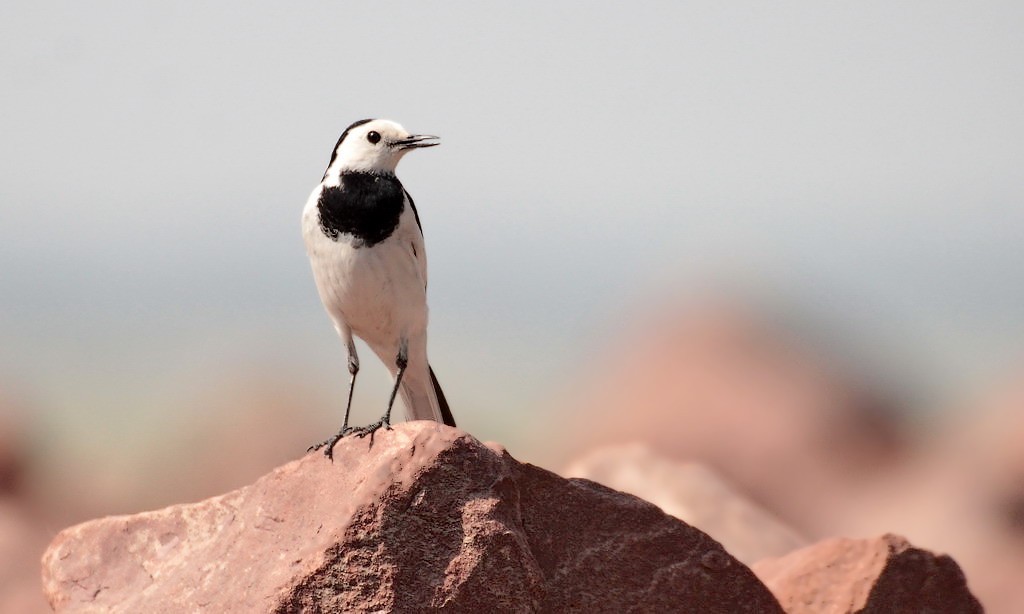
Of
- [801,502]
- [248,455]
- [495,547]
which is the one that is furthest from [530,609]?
[248,455]

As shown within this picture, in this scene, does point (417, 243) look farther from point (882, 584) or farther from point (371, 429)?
point (882, 584)

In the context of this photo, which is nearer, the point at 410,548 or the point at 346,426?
the point at 410,548

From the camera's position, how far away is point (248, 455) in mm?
16141

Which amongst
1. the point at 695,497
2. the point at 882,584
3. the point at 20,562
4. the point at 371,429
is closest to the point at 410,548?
the point at 371,429

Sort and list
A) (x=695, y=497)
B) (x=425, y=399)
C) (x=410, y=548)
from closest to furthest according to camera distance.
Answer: (x=410, y=548) < (x=425, y=399) < (x=695, y=497)

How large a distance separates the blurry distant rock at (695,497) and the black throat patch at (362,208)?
3560mm

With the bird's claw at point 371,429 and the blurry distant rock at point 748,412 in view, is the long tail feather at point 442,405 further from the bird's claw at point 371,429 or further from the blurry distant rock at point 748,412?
the blurry distant rock at point 748,412

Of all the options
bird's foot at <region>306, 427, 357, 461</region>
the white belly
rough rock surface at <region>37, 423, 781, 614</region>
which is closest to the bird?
the white belly

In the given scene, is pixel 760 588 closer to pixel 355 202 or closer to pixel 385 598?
pixel 385 598

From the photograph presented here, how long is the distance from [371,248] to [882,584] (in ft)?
10.4

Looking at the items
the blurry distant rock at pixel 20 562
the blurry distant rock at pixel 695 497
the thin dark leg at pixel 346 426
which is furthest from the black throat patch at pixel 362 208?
the blurry distant rock at pixel 20 562

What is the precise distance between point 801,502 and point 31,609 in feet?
25.0

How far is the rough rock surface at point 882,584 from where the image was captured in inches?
269

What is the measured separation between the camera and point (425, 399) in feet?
24.4
